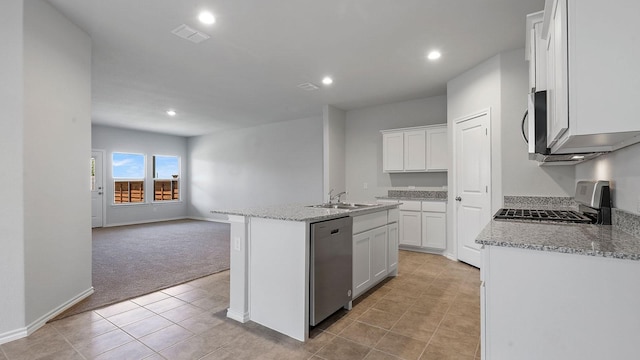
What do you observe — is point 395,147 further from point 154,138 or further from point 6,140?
point 154,138

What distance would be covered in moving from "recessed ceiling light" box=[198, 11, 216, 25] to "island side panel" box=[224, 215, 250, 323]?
71.6 inches

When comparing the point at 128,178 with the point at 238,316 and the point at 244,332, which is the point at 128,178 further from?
the point at 244,332

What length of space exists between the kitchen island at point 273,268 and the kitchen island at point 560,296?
1191mm

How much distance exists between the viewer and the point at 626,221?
160cm

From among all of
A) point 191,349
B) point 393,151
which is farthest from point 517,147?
point 191,349

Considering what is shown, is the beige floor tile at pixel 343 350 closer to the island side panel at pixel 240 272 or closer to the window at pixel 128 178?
the island side panel at pixel 240 272

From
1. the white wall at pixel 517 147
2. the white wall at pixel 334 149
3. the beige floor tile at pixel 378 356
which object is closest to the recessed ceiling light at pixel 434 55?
the white wall at pixel 517 147

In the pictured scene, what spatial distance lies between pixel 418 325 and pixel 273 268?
4.17 ft

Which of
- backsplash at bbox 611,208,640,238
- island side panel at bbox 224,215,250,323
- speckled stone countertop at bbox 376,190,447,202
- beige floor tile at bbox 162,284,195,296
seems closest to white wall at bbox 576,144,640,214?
backsplash at bbox 611,208,640,238

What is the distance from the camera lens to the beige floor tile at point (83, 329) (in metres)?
2.26

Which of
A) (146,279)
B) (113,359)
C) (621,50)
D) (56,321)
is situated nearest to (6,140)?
(56,321)

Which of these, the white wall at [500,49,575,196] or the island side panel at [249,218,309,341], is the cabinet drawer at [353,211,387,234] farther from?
the white wall at [500,49,575,196]

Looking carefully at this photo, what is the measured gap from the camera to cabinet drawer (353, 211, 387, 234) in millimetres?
2805

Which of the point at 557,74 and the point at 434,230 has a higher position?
the point at 557,74
